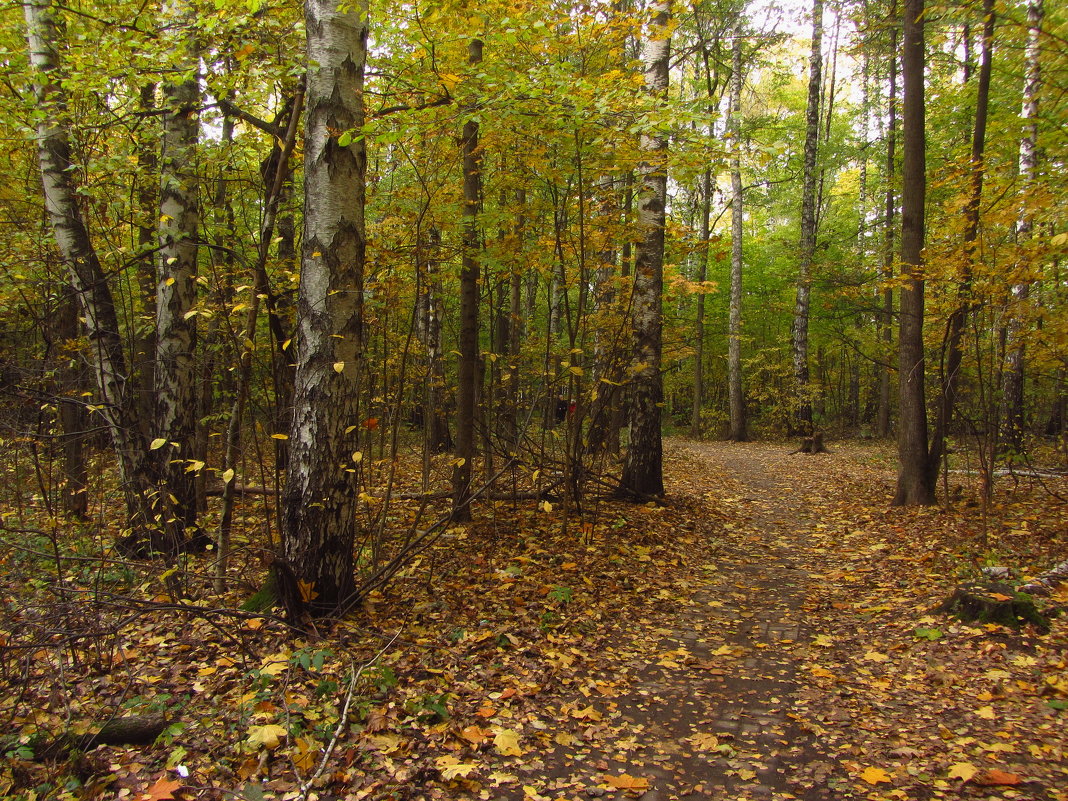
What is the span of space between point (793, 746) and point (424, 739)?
2120 millimetres

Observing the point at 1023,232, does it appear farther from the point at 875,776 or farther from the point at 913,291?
the point at 875,776

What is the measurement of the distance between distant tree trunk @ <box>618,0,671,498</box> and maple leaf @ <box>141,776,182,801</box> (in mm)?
6510

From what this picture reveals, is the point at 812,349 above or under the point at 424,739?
above

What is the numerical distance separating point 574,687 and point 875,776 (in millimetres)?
1836

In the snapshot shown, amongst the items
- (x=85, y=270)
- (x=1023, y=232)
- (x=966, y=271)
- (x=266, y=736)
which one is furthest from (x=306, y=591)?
(x=1023, y=232)

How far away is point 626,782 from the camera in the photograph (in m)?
3.19

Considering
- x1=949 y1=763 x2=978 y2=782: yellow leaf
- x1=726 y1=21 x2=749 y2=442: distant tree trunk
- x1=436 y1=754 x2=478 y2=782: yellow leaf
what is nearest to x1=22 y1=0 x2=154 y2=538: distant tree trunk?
x1=436 y1=754 x2=478 y2=782: yellow leaf

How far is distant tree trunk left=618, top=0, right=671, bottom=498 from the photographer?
28.0 ft

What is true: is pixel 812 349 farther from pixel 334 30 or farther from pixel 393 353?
pixel 334 30

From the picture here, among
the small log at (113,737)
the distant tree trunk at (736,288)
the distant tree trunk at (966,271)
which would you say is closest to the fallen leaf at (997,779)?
the small log at (113,737)

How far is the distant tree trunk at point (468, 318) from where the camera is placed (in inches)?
275

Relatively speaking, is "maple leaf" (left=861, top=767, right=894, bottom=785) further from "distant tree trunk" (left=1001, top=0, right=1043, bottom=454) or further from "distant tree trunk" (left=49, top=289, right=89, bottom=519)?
"distant tree trunk" (left=49, top=289, right=89, bottom=519)

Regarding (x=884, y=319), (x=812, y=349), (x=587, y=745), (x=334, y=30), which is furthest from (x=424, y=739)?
(x=812, y=349)

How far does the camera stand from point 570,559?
21.5 ft
